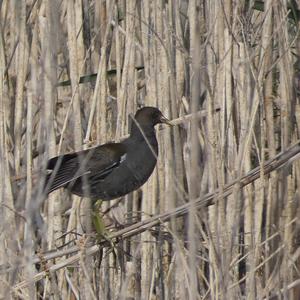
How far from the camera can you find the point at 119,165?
346cm

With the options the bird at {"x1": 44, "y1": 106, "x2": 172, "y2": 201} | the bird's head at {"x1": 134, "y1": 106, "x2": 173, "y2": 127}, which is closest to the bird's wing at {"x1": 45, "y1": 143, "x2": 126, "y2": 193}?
the bird at {"x1": 44, "y1": 106, "x2": 172, "y2": 201}

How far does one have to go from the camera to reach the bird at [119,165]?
3.19 metres

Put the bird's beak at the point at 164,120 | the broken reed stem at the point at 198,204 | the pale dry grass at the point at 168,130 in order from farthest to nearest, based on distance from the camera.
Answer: the bird's beak at the point at 164,120 < the pale dry grass at the point at 168,130 < the broken reed stem at the point at 198,204

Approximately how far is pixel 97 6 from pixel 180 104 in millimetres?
481

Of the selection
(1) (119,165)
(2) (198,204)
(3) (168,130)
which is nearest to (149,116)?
(3) (168,130)

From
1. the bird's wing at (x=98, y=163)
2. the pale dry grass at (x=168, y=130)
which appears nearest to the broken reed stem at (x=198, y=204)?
the pale dry grass at (x=168, y=130)

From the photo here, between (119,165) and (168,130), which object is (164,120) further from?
(119,165)

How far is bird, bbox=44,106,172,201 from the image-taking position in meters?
3.19

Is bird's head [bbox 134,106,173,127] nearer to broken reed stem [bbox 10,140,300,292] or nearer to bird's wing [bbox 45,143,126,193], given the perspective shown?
bird's wing [bbox 45,143,126,193]

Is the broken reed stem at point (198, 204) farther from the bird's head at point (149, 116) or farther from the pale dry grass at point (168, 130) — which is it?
the bird's head at point (149, 116)

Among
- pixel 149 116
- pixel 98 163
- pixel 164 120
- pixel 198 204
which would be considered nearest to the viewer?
pixel 198 204

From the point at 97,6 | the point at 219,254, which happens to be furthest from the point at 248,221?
the point at 97,6

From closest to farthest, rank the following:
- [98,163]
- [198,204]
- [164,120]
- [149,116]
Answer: [198,204] → [164,120] → [149,116] → [98,163]

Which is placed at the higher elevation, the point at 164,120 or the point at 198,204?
the point at 164,120
